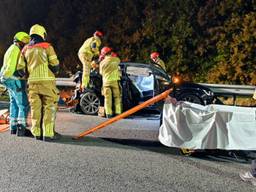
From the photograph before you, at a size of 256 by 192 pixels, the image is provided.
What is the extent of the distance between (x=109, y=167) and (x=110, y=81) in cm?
460

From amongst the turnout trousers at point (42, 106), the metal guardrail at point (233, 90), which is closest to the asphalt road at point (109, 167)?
the turnout trousers at point (42, 106)

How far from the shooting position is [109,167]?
20.2ft

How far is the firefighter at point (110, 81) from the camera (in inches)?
416

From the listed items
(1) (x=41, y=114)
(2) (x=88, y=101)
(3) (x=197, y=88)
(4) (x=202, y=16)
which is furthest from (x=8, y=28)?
(1) (x=41, y=114)

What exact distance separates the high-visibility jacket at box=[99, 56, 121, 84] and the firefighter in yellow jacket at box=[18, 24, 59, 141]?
268 cm

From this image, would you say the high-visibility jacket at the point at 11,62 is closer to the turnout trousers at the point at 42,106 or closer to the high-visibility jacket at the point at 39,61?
the high-visibility jacket at the point at 39,61

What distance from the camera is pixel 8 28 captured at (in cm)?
2014

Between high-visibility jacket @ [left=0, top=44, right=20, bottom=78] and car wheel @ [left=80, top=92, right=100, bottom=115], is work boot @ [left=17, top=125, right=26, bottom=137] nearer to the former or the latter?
high-visibility jacket @ [left=0, top=44, right=20, bottom=78]

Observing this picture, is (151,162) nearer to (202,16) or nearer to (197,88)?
(197,88)

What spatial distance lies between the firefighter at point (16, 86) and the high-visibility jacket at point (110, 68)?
2553mm

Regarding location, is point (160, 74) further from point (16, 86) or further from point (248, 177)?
point (248, 177)

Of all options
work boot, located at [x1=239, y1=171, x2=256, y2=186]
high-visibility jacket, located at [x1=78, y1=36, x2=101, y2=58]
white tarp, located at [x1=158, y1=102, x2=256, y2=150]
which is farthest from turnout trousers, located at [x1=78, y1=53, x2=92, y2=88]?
work boot, located at [x1=239, y1=171, x2=256, y2=186]

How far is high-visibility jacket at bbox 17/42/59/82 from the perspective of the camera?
7.89 metres

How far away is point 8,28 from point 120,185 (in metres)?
16.2
